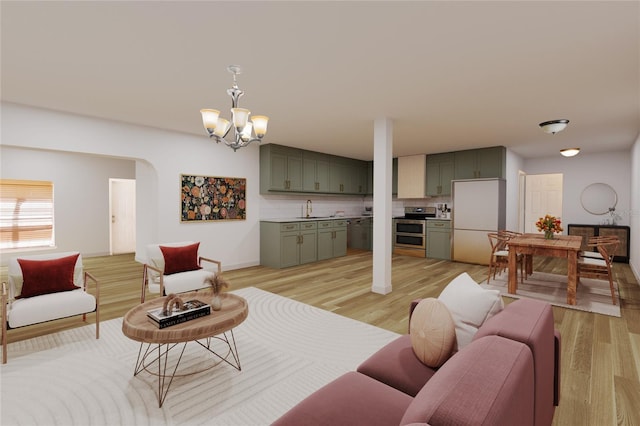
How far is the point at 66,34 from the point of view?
2303 mm

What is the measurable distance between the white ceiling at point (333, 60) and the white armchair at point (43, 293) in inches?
71.6

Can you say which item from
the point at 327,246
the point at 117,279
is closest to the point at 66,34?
the point at 117,279

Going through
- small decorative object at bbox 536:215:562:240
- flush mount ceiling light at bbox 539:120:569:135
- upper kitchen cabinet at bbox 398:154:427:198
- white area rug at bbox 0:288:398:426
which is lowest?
white area rug at bbox 0:288:398:426

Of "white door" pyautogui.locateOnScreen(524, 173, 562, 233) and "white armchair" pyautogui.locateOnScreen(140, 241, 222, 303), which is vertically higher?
"white door" pyautogui.locateOnScreen(524, 173, 562, 233)

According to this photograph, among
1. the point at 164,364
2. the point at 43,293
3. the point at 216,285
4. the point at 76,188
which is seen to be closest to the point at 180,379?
the point at 164,364

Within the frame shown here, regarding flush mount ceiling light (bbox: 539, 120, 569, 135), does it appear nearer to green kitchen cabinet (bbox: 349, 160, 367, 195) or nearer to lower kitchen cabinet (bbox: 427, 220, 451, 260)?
lower kitchen cabinet (bbox: 427, 220, 451, 260)

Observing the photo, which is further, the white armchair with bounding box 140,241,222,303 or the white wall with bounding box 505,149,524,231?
the white wall with bounding box 505,149,524,231

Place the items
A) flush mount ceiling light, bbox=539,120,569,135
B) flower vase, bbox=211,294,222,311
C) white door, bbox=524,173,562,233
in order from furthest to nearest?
white door, bbox=524,173,562,233 < flush mount ceiling light, bbox=539,120,569,135 < flower vase, bbox=211,294,222,311

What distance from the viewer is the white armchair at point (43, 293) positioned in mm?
2703

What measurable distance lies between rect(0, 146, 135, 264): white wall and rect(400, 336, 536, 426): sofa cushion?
807 cm

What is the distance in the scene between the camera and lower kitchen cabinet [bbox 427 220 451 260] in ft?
23.4

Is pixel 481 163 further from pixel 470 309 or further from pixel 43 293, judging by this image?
pixel 43 293

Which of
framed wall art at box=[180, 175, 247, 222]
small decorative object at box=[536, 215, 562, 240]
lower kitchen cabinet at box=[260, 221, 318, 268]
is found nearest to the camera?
small decorative object at box=[536, 215, 562, 240]

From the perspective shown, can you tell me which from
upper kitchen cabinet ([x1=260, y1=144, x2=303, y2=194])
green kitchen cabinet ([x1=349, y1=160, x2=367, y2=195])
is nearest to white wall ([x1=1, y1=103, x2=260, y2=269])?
upper kitchen cabinet ([x1=260, y1=144, x2=303, y2=194])
